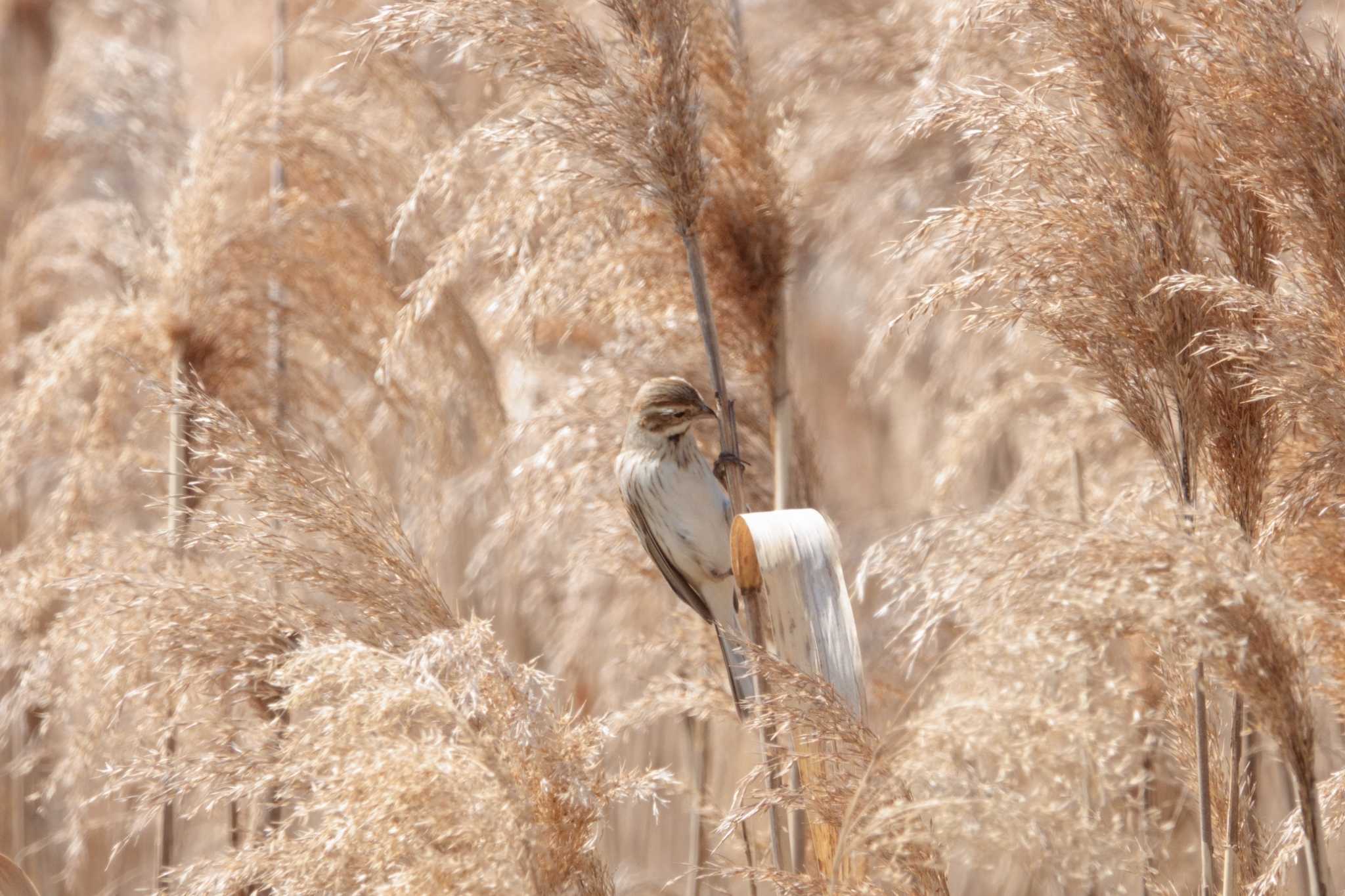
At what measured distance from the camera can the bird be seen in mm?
1508

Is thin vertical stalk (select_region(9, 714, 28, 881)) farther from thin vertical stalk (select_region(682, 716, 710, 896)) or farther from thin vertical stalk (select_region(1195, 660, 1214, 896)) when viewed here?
thin vertical stalk (select_region(1195, 660, 1214, 896))

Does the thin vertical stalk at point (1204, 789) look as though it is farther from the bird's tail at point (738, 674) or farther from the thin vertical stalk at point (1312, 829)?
the bird's tail at point (738, 674)

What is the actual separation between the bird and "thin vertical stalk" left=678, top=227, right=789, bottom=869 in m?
0.05

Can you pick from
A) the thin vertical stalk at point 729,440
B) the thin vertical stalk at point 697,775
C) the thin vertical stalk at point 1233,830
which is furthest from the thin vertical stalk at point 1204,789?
the thin vertical stalk at point 697,775

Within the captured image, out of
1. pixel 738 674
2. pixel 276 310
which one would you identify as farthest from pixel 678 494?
pixel 276 310

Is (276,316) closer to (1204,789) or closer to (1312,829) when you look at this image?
(1204,789)

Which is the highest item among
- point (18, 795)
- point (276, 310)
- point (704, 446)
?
point (276, 310)

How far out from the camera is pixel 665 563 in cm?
159

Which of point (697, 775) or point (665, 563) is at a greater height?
point (665, 563)

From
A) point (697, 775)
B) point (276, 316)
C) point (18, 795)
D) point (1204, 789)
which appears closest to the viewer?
point (1204, 789)

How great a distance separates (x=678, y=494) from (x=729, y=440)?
145 mm

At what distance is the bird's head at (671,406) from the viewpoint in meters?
1.50

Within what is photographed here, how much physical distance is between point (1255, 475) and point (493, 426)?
1502 mm

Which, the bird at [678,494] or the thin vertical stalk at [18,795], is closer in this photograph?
the bird at [678,494]
